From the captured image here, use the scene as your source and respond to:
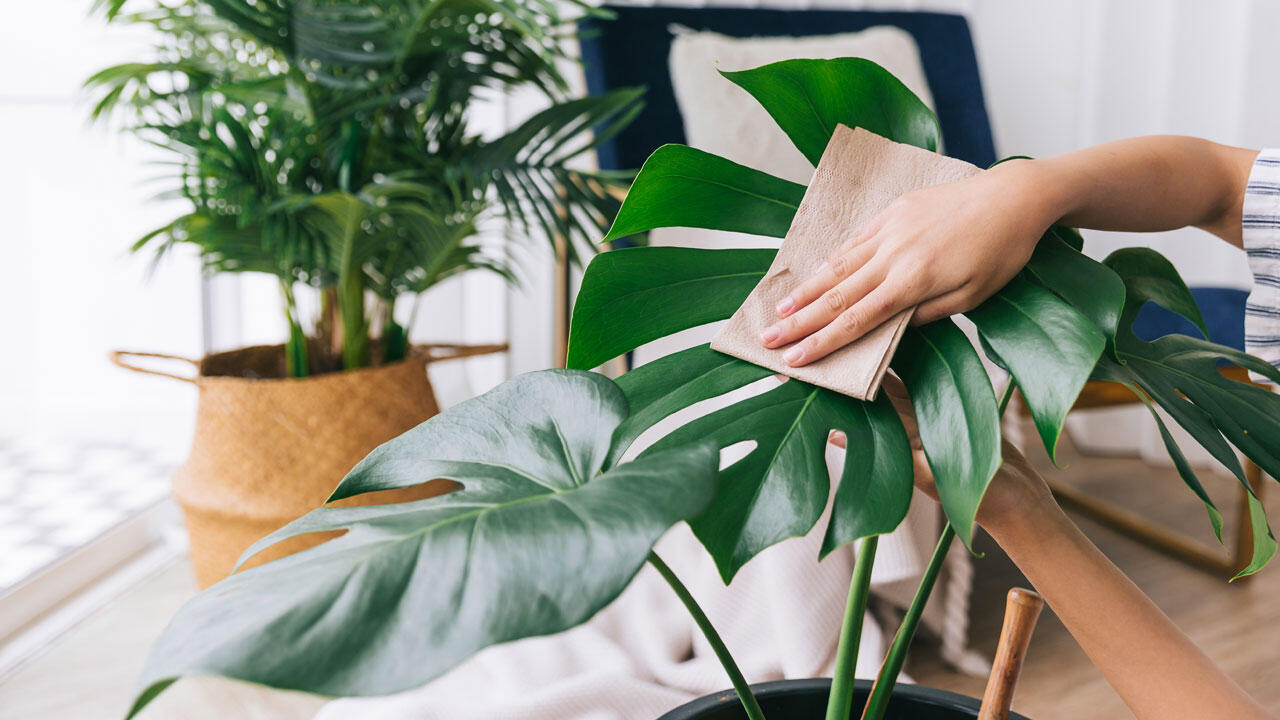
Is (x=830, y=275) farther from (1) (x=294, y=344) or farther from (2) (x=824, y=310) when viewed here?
(1) (x=294, y=344)

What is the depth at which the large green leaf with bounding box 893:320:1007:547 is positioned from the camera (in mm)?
367

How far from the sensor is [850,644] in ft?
1.57

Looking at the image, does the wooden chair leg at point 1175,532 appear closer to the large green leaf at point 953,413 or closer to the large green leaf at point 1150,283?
the large green leaf at point 1150,283

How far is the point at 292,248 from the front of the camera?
1.23 m

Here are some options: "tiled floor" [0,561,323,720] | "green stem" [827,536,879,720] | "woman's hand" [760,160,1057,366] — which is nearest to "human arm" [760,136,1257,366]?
"woman's hand" [760,160,1057,366]

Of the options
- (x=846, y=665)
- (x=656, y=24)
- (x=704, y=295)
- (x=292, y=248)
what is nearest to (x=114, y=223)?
(x=292, y=248)

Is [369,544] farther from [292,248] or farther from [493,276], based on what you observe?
[493,276]

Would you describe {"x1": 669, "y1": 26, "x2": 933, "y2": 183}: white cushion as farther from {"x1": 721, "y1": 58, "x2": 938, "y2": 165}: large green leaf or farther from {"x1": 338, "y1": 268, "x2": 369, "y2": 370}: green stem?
{"x1": 721, "y1": 58, "x2": 938, "y2": 165}: large green leaf

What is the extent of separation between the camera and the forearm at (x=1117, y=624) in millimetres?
458

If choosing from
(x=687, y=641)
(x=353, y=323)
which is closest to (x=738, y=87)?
(x=353, y=323)

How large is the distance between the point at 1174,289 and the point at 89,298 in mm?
1797

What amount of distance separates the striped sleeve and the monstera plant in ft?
0.52

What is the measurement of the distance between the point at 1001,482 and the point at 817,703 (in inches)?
6.7

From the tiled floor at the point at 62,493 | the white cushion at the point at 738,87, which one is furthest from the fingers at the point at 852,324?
the tiled floor at the point at 62,493
